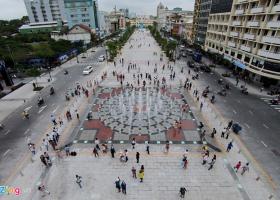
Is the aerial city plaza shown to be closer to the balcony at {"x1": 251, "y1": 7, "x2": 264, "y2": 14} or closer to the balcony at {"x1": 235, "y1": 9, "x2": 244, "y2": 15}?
the balcony at {"x1": 251, "y1": 7, "x2": 264, "y2": 14}

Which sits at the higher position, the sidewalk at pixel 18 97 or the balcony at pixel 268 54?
the balcony at pixel 268 54

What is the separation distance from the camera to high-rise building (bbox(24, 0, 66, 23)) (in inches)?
5032

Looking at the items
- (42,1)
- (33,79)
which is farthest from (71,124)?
(42,1)

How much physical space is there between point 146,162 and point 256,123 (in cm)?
1649

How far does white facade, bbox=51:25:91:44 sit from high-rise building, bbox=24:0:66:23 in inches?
2211

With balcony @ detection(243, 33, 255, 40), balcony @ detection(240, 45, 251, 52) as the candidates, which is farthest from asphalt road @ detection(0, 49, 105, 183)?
balcony @ detection(243, 33, 255, 40)

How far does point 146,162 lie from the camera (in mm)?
18266

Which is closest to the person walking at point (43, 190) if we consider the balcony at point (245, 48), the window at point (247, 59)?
the balcony at point (245, 48)

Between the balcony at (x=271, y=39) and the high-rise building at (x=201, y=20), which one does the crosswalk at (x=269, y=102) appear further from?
the high-rise building at (x=201, y=20)

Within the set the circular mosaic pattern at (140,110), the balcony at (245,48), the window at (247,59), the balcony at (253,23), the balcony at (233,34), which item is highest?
the balcony at (253,23)

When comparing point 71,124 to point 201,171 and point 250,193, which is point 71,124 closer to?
point 201,171

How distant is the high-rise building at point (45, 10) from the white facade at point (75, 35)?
56.2 metres

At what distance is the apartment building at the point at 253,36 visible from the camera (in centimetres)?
3494

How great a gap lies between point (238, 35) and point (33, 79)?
165 feet
